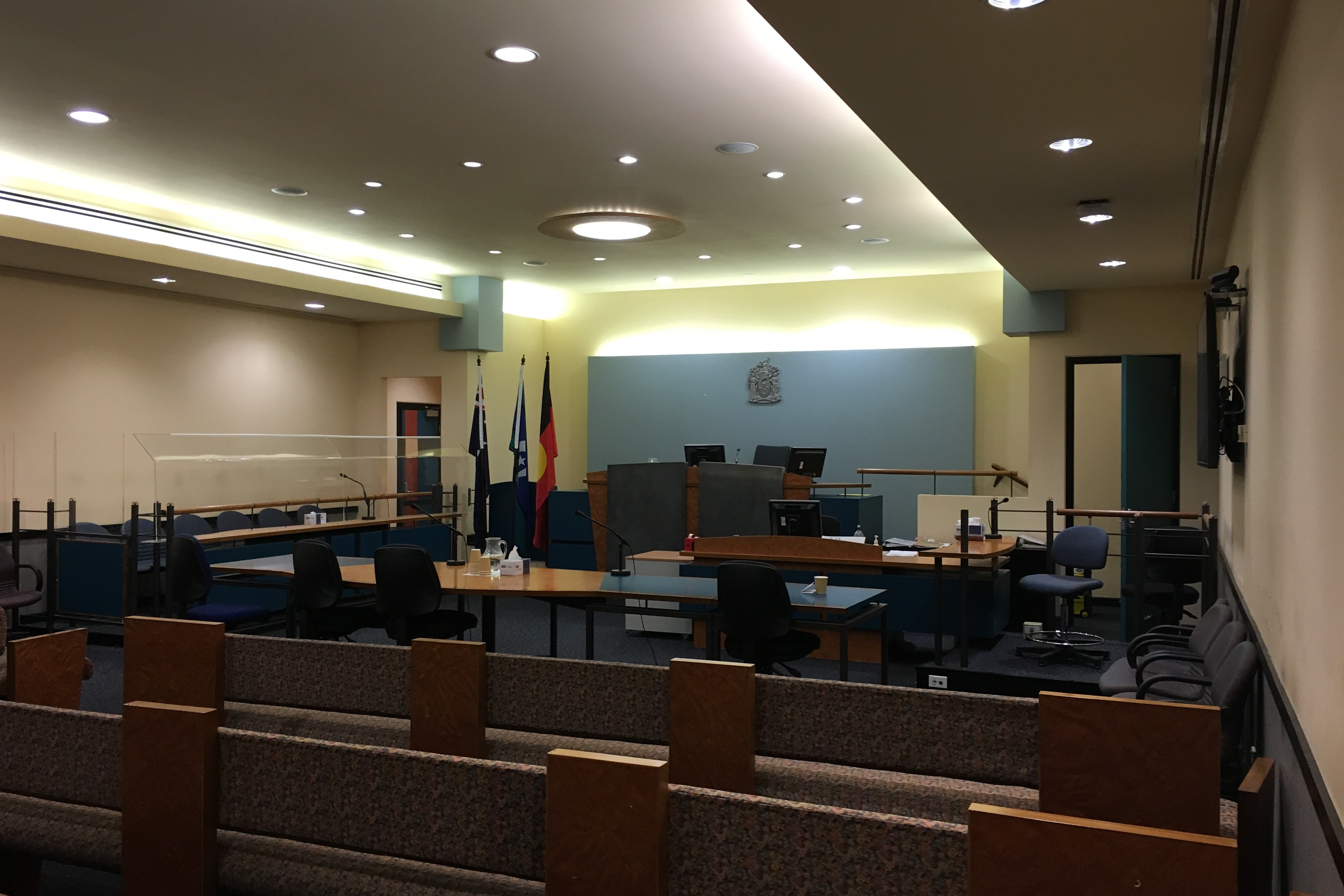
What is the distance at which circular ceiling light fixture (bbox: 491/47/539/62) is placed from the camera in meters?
4.93

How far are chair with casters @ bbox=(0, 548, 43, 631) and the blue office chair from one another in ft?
22.5

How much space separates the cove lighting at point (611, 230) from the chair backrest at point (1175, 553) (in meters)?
4.57

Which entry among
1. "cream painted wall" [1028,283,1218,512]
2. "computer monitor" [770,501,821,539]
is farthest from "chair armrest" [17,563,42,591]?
"cream painted wall" [1028,283,1218,512]

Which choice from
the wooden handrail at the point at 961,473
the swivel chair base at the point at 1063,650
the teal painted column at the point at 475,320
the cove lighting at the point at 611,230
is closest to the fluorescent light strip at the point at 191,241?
the teal painted column at the point at 475,320

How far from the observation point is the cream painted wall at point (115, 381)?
8758 millimetres

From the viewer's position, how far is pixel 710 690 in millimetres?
2533

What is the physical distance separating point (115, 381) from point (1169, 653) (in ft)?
29.1

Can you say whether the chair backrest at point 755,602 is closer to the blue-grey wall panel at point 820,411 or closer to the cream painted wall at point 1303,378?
the cream painted wall at point 1303,378

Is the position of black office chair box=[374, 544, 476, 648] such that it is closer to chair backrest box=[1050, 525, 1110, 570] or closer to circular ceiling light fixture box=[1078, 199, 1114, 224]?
circular ceiling light fixture box=[1078, 199, 1114, 224]

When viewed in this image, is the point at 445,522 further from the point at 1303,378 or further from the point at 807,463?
the point at 1303,378

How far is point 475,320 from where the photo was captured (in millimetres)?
11898

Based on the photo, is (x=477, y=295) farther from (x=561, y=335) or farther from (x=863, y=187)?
(x=863, y=187)

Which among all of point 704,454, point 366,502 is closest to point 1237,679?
point 704,454

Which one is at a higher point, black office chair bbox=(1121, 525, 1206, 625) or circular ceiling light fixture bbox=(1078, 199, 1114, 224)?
circular ceiling light fixture bbox=(1078, 199, 1114, 224)
